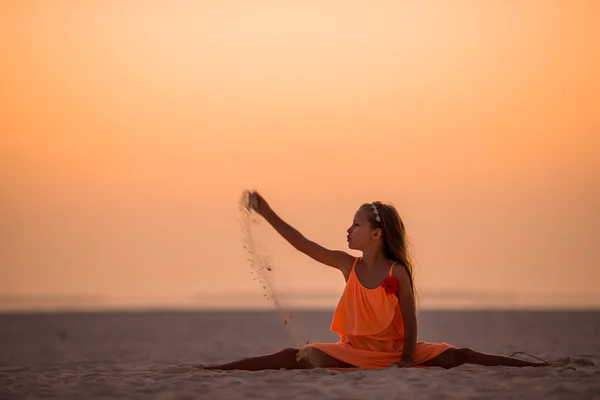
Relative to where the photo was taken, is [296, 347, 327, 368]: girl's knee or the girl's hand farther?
the girl's hand

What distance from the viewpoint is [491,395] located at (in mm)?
6121

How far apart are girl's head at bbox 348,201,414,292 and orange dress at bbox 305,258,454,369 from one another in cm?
20

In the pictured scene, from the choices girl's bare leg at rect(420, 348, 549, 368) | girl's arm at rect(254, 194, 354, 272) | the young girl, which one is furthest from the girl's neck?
girl's bare leg at rect(420, 348, 549, 368)

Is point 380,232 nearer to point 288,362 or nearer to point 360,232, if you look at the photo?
point 360,232

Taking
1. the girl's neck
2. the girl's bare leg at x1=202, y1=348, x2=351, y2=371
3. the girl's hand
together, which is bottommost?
the girl's bare leg at x1=202, y1=348, x2=351, y2=371

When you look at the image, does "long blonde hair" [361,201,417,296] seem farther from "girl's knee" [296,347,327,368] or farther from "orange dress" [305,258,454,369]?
"girl's knee" [296,347,327,368]

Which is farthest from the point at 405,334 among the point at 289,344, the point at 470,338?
the point at 470,338

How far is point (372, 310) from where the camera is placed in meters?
7.20

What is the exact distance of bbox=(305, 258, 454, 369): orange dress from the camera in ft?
23.5

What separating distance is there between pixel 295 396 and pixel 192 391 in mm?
800

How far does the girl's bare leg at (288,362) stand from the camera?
23.8 feet

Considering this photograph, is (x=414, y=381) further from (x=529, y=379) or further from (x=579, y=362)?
(x=579, y=362)

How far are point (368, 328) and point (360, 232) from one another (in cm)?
81

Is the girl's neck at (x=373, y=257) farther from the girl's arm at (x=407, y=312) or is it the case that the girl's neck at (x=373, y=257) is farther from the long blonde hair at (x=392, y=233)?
the girl's arm at (x=407, y=312)
